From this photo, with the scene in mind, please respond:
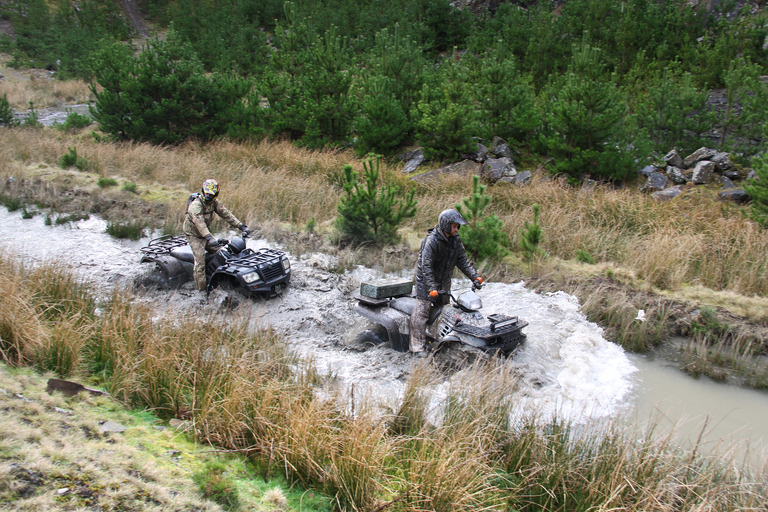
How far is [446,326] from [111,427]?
3.30 m

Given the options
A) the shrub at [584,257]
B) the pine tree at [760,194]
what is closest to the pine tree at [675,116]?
the pine tree at [760,194]

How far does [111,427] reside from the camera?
3.49m

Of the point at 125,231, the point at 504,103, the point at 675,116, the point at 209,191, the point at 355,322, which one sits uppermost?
the point at 504,103

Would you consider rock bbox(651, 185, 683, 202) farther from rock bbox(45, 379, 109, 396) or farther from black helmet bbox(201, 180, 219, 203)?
rock bbox(45, 379, 109, 396)

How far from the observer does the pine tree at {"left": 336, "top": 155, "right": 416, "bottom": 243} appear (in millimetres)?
9242

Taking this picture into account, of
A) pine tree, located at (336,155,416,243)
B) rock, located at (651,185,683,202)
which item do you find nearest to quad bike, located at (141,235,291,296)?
pine tree, located at (336,155,416,243)

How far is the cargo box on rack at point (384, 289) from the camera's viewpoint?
5.96 m

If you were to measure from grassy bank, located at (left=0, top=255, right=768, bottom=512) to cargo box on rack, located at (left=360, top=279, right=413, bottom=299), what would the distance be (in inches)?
52.8

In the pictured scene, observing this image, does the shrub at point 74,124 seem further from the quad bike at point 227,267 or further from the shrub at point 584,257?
the shrub at point 584,257

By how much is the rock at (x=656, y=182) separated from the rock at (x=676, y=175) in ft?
0.81

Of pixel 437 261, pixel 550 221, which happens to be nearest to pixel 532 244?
pixel 550 221

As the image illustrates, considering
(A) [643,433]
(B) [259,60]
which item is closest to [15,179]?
(A) [643,433]

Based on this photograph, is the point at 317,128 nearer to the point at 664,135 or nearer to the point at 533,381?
the point at 664,135

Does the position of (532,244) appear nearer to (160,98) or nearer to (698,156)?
(698,156)
